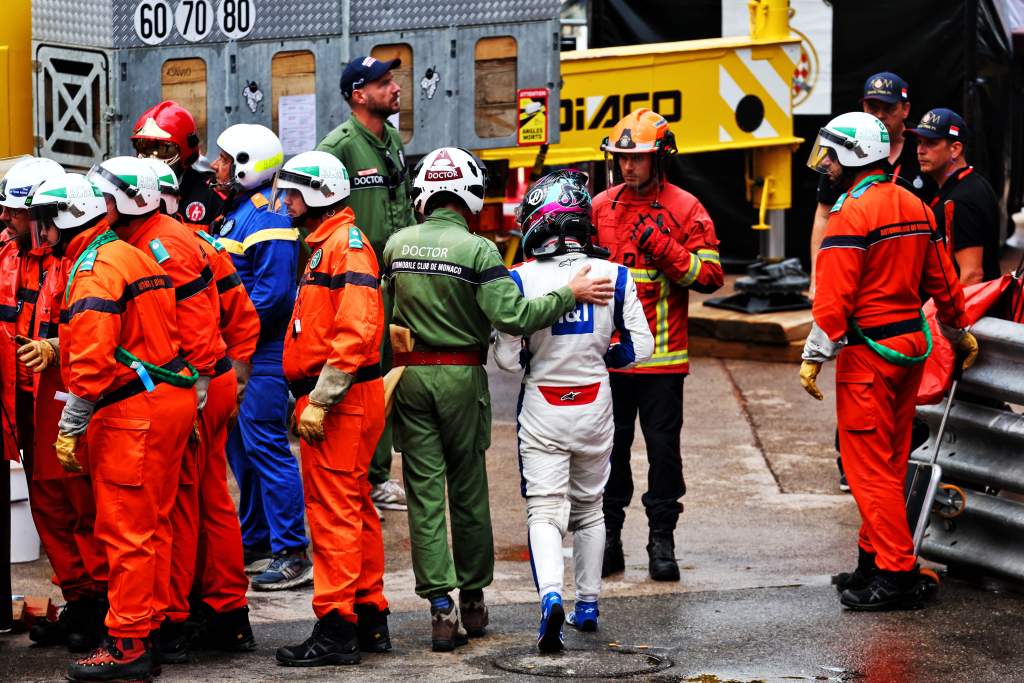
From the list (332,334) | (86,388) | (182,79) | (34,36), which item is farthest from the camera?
(182,79)

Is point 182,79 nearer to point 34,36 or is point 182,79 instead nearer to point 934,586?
point 34,36

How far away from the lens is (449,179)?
20.6 feet

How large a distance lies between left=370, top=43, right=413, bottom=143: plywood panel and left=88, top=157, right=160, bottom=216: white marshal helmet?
4.18 meters

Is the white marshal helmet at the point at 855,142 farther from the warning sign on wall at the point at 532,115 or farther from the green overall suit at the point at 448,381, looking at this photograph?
the warning sign on wall at the point at 532,115

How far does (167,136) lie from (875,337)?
3.35 meters

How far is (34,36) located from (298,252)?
2390mm

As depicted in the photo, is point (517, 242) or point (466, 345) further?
point (517, 242)

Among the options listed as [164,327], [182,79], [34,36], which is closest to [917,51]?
[182,79]

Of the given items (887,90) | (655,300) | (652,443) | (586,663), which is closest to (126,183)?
(586,663)

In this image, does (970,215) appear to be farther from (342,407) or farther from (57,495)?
(57,495)

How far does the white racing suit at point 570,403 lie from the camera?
20.5 feet

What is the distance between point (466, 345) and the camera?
6.26 m

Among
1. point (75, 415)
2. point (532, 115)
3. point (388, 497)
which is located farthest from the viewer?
point (532, 115)

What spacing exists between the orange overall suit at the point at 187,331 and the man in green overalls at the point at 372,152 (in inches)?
82.7
